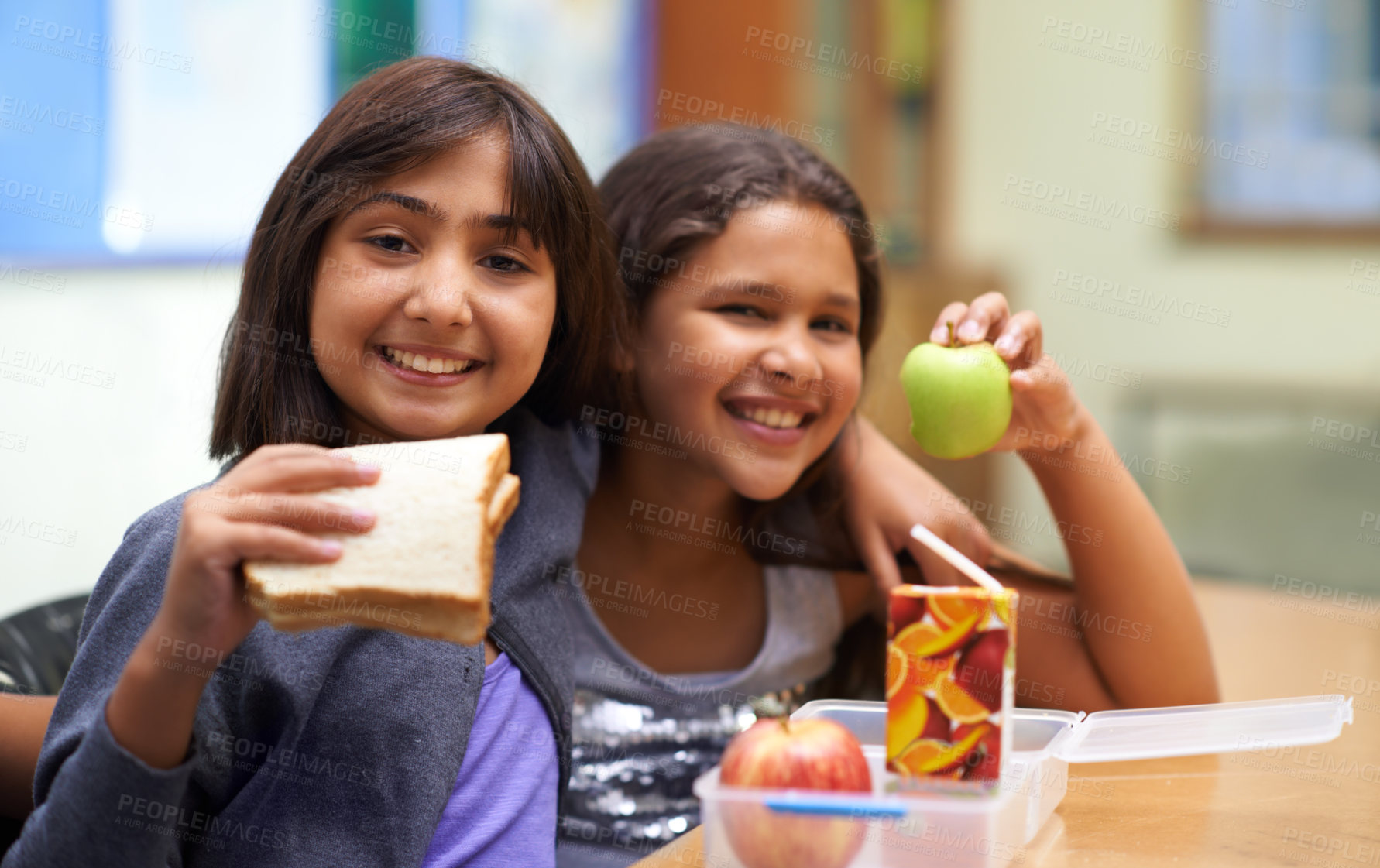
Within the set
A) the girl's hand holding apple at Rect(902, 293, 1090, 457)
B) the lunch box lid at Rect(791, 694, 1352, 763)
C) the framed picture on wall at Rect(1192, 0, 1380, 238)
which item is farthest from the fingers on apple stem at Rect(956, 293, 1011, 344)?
the framed picture on wall at Rect(1192, 0, 1380, 238)

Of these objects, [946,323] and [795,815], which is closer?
[795,815]

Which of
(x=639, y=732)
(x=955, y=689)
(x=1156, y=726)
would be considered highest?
(x=955, y=689)

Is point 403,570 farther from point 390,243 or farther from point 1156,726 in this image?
point 1156,726

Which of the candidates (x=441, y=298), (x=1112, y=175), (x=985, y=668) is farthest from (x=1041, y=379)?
(x=1112, y=175)

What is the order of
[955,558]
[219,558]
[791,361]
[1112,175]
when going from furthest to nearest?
[1112,175], [791,361], [955,558], [219,558]

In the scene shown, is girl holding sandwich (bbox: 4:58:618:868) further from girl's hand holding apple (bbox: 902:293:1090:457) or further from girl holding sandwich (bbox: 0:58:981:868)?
girl's hand holding apple (bbox: 902:293:1090:457)

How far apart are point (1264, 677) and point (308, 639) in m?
1.08

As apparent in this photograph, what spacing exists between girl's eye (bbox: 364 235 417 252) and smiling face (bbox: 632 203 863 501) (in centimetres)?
36

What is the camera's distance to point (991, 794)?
72 cm

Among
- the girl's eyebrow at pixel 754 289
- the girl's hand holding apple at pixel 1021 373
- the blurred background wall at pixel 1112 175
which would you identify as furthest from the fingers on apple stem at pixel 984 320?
the blurred background wall at pixel 1112 175

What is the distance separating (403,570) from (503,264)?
0.38m

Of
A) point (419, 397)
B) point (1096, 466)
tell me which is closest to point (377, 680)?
point (419, 397)

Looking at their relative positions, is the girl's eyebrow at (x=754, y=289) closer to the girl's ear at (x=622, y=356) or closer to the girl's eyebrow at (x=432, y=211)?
the girl's ear at (x=622, y=356)

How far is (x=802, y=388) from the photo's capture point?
1204mm
